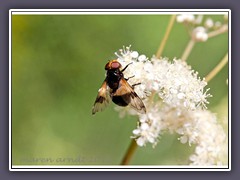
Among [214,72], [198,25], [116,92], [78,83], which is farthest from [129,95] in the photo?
[78,83]

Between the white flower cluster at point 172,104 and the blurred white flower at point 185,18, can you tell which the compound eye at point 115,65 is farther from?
the blurred white flower at point 185,18

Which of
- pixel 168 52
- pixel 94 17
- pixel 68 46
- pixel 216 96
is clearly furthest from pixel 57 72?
pixel 216 96

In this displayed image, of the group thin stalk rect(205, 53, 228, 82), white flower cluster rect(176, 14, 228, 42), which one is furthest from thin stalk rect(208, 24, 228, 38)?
thin stalk rect(205, 53, 228, 82)

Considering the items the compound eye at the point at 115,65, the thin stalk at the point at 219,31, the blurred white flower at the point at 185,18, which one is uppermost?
the blurred white flower at the point at 185,18

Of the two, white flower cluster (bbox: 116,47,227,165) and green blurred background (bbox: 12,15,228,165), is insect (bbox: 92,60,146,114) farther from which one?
green blurred background (bbox: 12,15,228,165)

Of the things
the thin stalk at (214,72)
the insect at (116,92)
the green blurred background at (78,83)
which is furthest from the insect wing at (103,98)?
the thin stalk at (214,72)

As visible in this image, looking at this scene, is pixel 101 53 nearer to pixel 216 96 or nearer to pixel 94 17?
pixel 94 17
